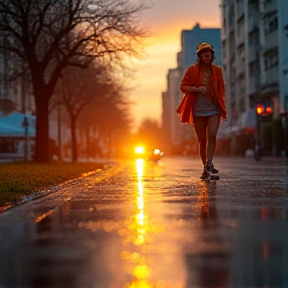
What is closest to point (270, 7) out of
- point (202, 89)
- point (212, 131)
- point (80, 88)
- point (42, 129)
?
point (80, 88)

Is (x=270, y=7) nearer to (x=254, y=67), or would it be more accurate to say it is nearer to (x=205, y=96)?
(x=254, y=67)

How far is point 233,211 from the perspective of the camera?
7.87 meters

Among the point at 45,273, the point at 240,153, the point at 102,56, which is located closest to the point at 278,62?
the point at 240,153

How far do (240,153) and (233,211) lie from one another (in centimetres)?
7162

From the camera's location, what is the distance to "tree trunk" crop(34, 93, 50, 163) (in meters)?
33.0

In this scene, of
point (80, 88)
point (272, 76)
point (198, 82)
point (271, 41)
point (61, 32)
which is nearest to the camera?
point (198, 82)

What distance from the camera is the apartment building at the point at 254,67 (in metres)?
55.5

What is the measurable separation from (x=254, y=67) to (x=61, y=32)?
42316 millimetres

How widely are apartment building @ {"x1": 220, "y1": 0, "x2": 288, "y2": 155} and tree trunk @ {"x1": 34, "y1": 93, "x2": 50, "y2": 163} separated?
1819 cm

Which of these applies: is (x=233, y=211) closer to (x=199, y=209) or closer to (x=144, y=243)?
(x=199, y=209)

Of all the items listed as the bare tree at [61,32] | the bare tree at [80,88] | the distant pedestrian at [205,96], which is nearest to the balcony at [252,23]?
the bare tree at [80,88]

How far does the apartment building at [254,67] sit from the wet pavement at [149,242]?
38888 millimetres

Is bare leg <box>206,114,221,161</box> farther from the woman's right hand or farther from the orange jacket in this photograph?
the woman's right hand

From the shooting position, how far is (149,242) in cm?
597
